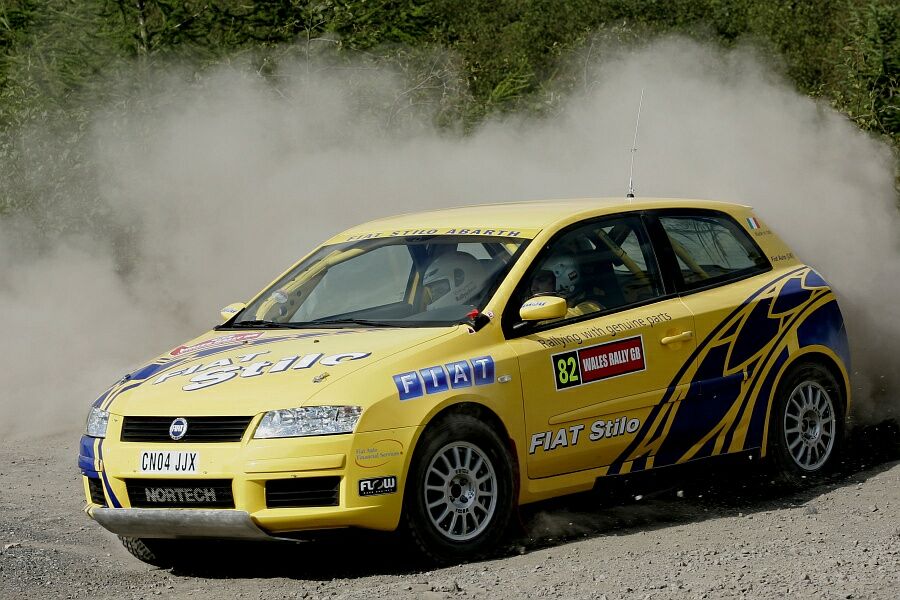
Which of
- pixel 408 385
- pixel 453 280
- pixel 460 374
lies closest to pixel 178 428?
pixel 408 385

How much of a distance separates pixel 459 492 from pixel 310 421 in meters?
0.78

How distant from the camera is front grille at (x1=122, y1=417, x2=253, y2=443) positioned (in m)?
6.47

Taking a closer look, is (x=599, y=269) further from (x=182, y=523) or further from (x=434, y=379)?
(x=182, y=523)

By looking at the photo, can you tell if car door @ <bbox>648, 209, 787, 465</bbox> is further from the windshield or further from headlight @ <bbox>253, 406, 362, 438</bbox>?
headlight @ <bbox>253, 406, 362, 438</bbox>

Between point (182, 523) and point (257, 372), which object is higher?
point (257, 372)

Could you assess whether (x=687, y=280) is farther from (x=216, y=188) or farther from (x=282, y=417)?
(x=216, y=188)

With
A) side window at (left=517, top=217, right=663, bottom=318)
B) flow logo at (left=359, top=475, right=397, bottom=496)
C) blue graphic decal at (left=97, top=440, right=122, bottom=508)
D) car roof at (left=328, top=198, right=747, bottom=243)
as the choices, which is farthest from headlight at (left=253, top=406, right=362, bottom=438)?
car roof at (left=328, top=198, right=747, bottom=243)

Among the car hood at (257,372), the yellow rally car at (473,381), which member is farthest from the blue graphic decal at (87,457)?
the car hood at (257,372)

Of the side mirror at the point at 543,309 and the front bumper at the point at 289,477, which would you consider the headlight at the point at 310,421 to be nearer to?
the front bumper at the point at 289,477

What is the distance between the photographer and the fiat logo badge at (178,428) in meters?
6.57

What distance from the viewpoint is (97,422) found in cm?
700

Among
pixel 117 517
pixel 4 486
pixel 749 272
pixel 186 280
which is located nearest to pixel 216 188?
pixel 186 280

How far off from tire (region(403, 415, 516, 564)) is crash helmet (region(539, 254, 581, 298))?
980 mm

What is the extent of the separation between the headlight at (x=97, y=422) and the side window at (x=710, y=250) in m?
3.04
